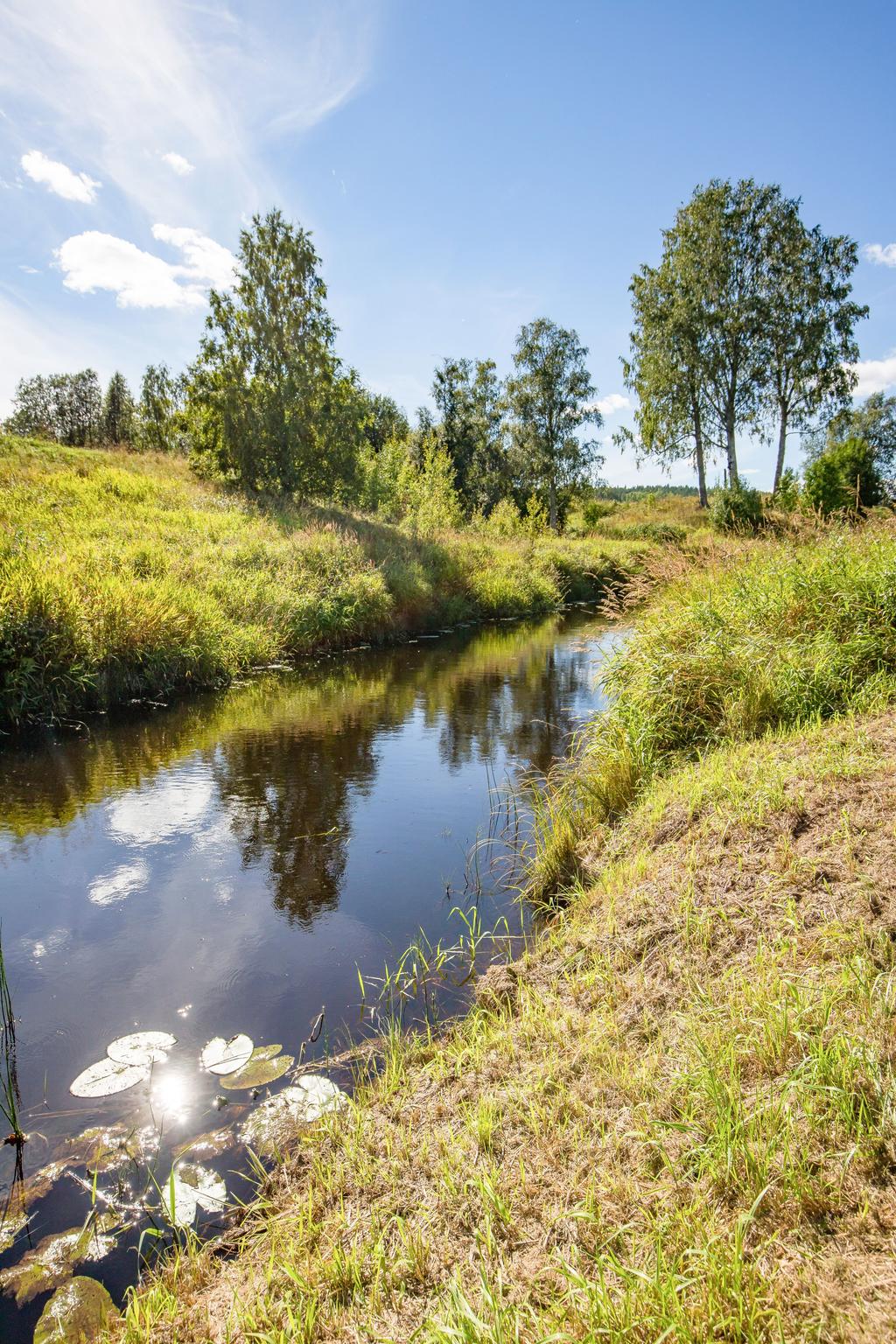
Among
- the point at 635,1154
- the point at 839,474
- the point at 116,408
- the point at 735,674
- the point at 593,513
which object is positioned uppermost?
the point at 116,408

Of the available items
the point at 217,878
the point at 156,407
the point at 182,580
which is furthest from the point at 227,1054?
the point at 156,407

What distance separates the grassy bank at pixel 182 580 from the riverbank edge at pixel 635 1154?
6093 millimetres

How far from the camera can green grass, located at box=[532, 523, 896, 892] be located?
5.62 metres

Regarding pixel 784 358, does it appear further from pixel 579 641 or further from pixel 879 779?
pixel 879 779

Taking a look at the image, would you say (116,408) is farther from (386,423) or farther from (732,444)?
(732,444)

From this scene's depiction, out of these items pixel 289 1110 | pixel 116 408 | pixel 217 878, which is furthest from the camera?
pixel 116 408

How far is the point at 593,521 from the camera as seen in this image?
45094 mm

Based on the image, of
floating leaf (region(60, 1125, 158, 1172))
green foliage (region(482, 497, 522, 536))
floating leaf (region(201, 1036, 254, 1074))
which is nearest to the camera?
floating leaf (region(60, 1125, 158, 1172))

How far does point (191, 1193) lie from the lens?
271 cm

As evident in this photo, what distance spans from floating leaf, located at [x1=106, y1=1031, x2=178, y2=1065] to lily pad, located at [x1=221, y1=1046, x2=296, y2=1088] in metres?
0.43

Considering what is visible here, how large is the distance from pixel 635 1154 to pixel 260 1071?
77.7 inches

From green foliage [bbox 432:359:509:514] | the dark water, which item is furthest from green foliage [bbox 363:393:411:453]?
the dark water

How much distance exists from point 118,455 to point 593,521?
28.9 m

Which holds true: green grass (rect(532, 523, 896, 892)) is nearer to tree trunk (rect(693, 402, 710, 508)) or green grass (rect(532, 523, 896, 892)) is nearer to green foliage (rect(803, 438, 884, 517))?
green foliage (rect(803, 438, 884, 517))
